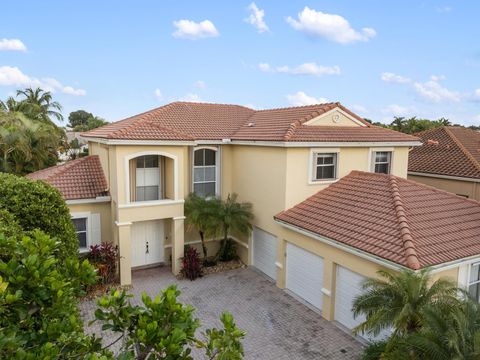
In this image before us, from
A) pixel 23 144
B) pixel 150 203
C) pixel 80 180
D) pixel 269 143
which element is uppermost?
pixel 269 143

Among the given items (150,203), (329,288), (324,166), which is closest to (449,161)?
(324,166)

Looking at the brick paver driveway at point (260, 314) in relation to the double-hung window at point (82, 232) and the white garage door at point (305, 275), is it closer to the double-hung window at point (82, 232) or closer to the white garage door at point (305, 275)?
the white garage door at point (305, 275)

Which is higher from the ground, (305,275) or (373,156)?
(373,156)

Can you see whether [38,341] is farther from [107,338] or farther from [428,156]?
[428,156]

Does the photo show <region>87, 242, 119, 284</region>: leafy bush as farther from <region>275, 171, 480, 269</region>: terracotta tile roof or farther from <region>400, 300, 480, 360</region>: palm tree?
Result: <region>400, 300, 480, 360</region>: palm tree

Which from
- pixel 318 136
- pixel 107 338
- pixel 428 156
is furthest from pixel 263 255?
pixel 428 156

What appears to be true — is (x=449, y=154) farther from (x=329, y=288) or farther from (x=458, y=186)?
(x=329, y=288)
